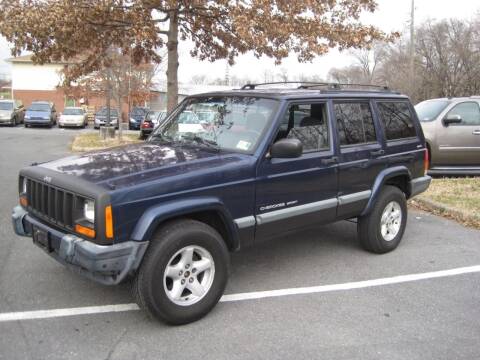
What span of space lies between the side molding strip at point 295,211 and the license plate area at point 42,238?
170cm

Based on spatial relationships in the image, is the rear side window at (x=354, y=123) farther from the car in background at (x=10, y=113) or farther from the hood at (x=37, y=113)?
the car in background at (x=10, y=113)

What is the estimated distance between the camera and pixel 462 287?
4609 mm

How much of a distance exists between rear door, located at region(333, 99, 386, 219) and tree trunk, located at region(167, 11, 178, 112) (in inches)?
223

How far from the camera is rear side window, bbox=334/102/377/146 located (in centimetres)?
496

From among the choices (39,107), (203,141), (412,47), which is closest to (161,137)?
(203,141)

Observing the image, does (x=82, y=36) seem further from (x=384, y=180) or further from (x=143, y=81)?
(x=143, y=81)

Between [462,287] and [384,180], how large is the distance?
1.36 meters

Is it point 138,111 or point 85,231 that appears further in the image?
point 138,111

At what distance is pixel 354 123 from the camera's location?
513cm

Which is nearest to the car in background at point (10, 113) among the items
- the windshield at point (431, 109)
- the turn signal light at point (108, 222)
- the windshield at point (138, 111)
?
the windshield at point (138, 111)

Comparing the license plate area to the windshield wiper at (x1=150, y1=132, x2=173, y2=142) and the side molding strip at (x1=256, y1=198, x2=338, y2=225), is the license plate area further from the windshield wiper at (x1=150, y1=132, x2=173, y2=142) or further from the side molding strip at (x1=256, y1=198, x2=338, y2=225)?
the side molding strip at (x1=256, y1=198, x2=338, y2=225)

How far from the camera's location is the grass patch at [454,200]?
7117 millimetres

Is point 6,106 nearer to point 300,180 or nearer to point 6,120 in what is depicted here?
point 6,120

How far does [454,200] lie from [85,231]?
21.1 ft
